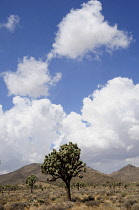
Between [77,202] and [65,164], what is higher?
[65,164]

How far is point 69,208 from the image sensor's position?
20.3 meters

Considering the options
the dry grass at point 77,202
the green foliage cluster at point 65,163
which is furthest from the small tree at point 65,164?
the dry grass at point 77,202

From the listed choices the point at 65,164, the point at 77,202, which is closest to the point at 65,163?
the point at 65,164

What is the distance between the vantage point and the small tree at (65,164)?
24922 millimetres

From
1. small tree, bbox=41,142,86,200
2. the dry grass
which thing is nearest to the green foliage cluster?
small tree, bbox=41,142,86,200

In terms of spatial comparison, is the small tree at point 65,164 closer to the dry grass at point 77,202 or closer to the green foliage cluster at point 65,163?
the green foliage cluster at point 65,163

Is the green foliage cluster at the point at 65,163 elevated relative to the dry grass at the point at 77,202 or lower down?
elevated

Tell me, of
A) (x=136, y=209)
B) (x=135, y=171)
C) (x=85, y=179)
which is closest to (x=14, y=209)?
(x=136, y=209)

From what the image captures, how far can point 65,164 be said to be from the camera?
25.1 m

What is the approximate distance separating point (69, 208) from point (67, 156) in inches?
250

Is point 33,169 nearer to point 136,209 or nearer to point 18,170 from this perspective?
point 18,170

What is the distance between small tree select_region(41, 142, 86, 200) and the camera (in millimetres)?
24922

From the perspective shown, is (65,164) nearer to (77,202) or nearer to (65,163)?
(65,163)

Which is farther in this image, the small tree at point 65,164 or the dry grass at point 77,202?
the small tree at point 65,164
